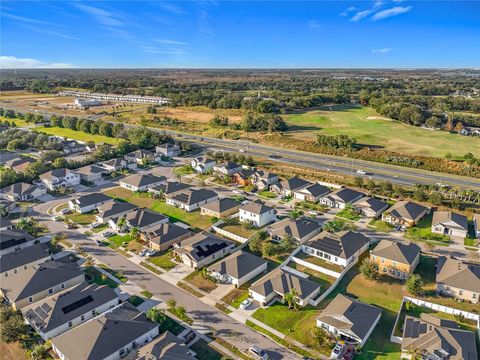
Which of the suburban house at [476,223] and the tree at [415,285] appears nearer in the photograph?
the tree at [415,285]

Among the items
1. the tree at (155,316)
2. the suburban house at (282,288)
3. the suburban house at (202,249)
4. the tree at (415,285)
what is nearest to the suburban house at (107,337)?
the tree at (155,316)

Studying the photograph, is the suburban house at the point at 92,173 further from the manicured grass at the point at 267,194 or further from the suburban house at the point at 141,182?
the manicured grass at the point at 267,194

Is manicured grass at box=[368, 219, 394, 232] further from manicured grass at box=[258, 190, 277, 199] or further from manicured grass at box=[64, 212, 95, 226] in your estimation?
manicured grass at box=[64, 212, 95, 226]

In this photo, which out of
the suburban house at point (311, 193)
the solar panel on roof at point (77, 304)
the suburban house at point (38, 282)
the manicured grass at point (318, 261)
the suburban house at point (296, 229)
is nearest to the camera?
the solar panel on roof at point (77, 304)

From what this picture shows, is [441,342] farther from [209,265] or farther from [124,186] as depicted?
[124,186]

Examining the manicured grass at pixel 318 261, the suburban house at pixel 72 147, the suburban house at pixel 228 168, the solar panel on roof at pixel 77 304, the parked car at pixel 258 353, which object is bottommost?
the parked car at pixel 258 353

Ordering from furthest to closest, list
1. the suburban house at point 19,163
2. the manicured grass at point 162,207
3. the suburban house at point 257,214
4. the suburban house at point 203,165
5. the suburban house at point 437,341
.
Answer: the suburban house at point 203,165, the suburban house at point 19,163, the manicured grass at point 162,207, the suburban house at point 257,214, the suburban house at point 437,341
